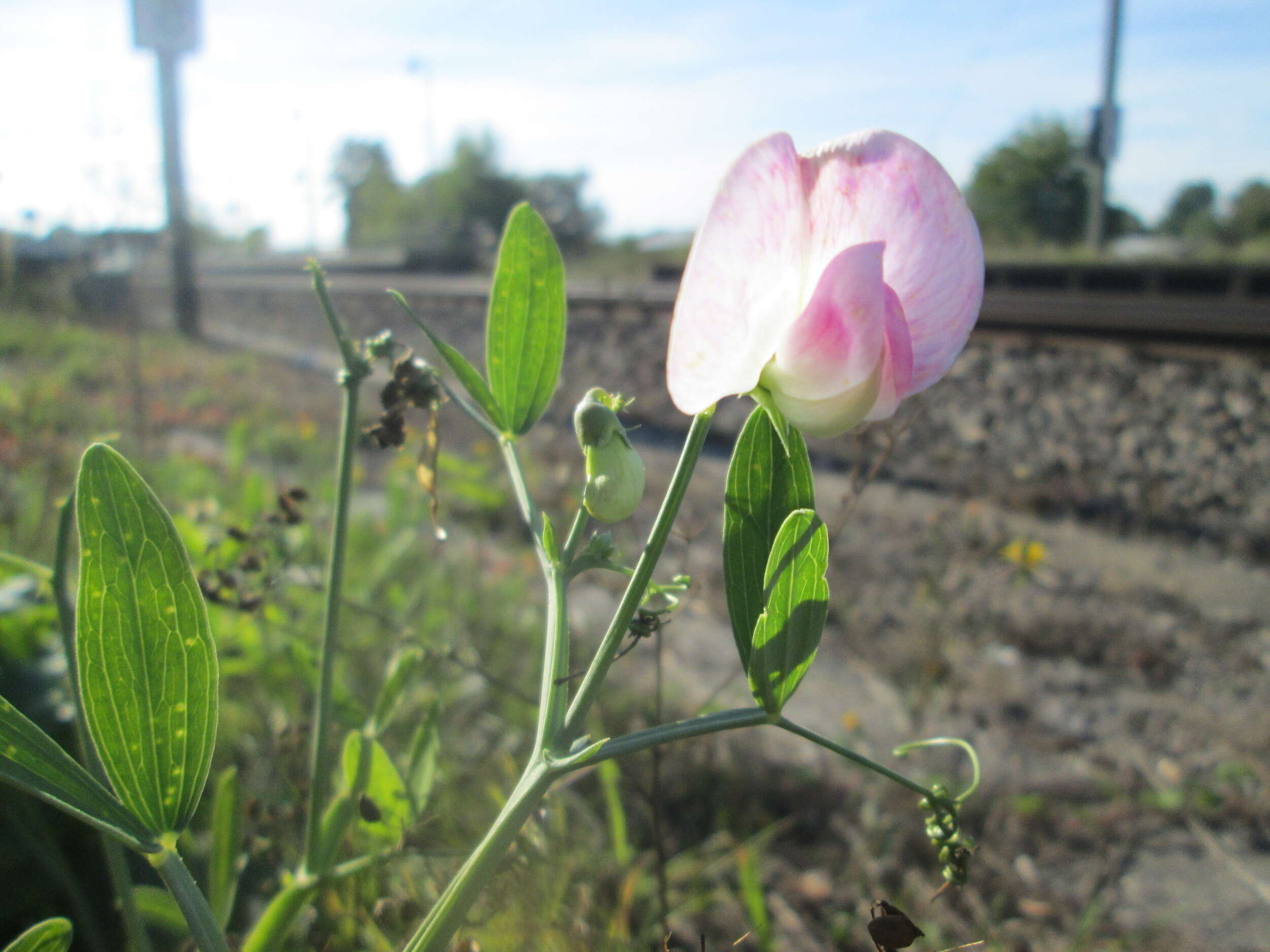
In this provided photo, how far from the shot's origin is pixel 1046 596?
2.20 metres

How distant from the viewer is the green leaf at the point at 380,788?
1.97 ft

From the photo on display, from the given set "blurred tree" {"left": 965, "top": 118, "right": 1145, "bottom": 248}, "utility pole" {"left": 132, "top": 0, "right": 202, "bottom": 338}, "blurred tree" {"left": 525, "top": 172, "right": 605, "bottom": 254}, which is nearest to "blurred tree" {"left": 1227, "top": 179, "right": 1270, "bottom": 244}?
"blurred tree" {"left": 965, "top": 118, "right": 1145, "bottom": 248}

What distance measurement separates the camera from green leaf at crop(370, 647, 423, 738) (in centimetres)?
70

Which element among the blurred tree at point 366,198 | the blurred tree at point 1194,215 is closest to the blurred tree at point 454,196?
the blurred tree at point 366,198

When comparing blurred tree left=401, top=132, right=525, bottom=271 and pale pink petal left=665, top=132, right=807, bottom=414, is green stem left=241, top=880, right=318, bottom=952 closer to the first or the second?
pale pink petal left=665, top=132, right=807, bottom=414

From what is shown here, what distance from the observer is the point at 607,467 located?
359mm

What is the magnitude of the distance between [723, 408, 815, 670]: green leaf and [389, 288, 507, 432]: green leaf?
0.50ft

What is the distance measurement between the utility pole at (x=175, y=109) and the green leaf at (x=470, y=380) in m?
5.48

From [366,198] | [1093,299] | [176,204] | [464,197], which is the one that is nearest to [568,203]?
[464,197]

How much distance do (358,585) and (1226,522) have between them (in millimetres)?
2320

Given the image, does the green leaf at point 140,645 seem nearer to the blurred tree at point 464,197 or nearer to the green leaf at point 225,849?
the green leaf at point 225,849

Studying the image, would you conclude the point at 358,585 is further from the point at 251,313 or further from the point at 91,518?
the point at 251,313

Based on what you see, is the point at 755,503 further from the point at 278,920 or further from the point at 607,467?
the point at 278,920

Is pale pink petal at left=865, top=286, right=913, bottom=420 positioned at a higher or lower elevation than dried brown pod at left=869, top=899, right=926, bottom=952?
higher
